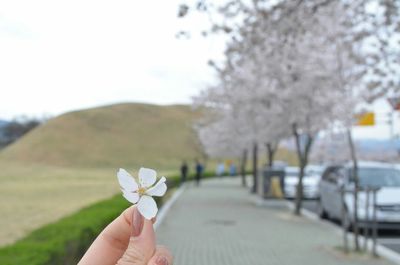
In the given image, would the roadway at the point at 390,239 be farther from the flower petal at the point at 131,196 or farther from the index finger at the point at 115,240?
the flower petal at the point at 131,196

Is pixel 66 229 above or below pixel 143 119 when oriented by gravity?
below

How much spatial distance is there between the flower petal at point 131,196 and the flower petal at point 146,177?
0.11 feet

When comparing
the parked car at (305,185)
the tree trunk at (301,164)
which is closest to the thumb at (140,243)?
the tree trunk at (301,164)

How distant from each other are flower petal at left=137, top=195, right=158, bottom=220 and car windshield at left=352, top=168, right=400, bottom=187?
1537 cm

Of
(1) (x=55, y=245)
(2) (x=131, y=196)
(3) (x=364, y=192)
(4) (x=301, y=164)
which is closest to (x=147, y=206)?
(2) (x=131, y=196)

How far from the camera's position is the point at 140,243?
53.2 inches

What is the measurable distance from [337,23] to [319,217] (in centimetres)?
647

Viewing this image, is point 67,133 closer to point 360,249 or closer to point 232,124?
point 232,124

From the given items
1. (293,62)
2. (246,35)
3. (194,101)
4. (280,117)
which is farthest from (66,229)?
(194,101)

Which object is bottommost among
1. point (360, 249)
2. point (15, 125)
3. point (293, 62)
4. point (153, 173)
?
point (360, 249)

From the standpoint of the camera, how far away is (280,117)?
20641 mm

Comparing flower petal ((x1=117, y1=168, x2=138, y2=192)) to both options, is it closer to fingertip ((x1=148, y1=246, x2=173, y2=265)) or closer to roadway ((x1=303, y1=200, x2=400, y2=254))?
fingertip ((x1=148, y1=246, x2=173, y2=265))

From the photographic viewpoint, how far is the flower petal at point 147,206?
1.29 metres

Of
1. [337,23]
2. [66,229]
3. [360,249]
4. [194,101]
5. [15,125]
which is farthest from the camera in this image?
[15,125]
